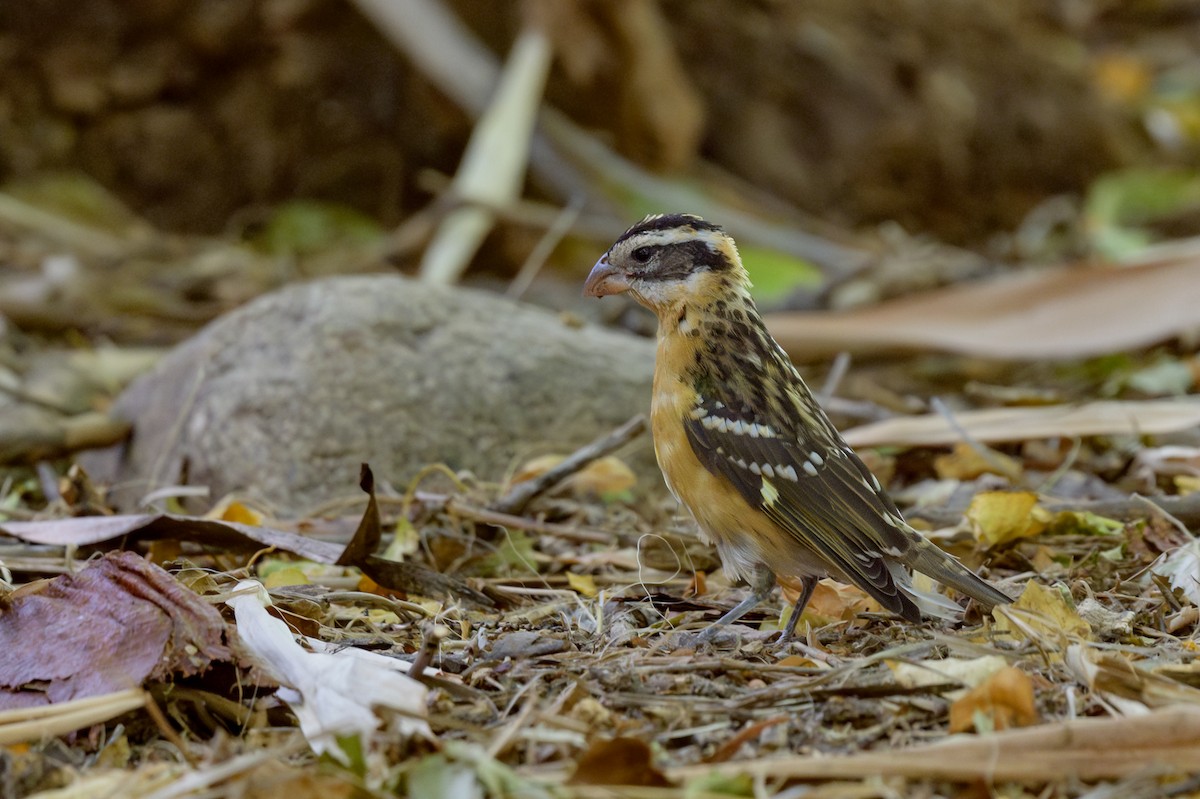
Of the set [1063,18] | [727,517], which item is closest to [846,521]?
[727,517]

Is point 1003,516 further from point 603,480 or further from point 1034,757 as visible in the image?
point 1034,757

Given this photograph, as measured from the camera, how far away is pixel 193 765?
3016 millimetres

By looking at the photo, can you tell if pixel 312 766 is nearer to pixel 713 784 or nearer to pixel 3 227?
pixel 713 784

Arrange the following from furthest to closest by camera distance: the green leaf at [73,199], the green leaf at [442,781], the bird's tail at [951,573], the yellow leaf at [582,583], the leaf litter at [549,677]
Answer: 1. the green leaf at [73,199]
2. the yellow leaf at [582,583]
3. the bird's tail at [951,573]
4. the leaf litter at [549,677]
5. the green leaf at [442,781]

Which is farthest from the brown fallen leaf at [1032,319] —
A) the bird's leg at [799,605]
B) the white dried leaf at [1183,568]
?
the bird's leg at [799,605]

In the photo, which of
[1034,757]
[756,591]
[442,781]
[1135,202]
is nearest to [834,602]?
[756,591]

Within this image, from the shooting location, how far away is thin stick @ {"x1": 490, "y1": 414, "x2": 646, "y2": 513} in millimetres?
5160

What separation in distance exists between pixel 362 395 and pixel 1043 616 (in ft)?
10.5

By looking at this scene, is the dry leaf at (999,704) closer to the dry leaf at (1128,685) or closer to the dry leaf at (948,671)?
the dry leaf at (948,671)

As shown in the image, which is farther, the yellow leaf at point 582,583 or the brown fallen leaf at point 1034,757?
the yellow leaf at point 582,583

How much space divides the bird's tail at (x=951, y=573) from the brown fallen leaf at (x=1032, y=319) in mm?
3371

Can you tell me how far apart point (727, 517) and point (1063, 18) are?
36.8 feet

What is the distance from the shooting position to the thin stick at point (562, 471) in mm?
5160

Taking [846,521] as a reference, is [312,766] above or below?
below
